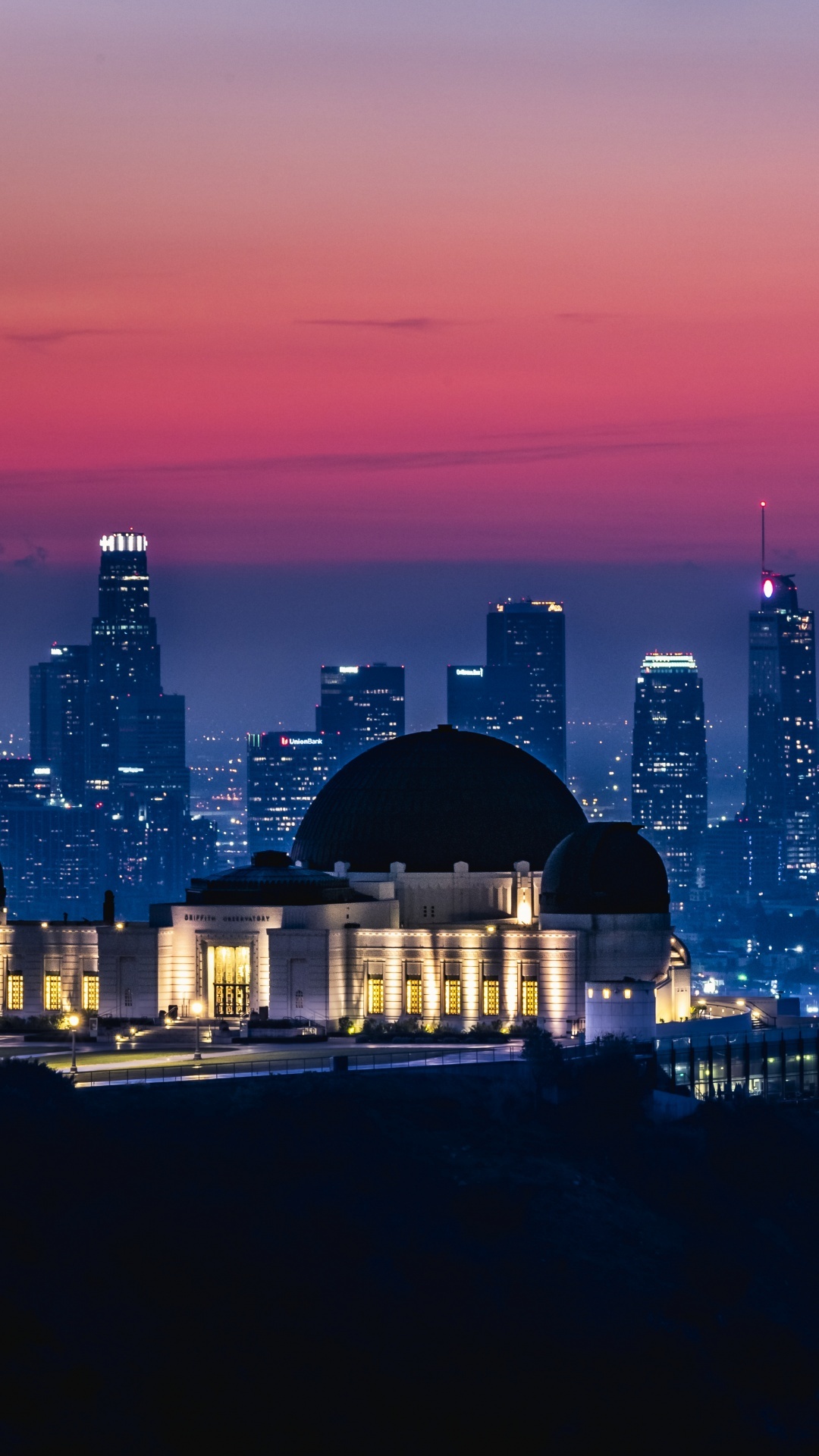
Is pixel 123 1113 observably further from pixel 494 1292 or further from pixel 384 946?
pixel 384 946

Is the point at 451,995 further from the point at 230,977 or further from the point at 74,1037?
the point at 74,1037

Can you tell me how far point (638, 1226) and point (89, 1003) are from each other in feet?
122

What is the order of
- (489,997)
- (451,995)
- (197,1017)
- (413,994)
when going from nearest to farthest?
(197,1017)
(489,997)
(451,995)
(413,994)

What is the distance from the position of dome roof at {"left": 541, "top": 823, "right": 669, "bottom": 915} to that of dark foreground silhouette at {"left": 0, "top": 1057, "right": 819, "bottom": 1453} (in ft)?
50.6

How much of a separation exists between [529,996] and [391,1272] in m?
35.8

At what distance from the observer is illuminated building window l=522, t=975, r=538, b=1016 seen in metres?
135

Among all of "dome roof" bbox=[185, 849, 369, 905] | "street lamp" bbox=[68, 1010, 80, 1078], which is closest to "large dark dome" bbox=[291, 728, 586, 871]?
"dome roof" bbox=[185, 849, 369, 905]

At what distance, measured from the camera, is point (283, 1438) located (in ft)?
295

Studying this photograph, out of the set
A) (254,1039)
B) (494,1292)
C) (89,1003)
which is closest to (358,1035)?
(254,1039)

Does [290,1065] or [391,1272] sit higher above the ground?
[290,1065]

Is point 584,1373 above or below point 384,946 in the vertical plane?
below

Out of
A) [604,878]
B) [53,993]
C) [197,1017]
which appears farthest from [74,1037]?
[604,878]

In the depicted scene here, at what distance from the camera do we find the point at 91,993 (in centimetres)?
14025

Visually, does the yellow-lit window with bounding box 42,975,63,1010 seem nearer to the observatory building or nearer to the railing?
the observatory building
